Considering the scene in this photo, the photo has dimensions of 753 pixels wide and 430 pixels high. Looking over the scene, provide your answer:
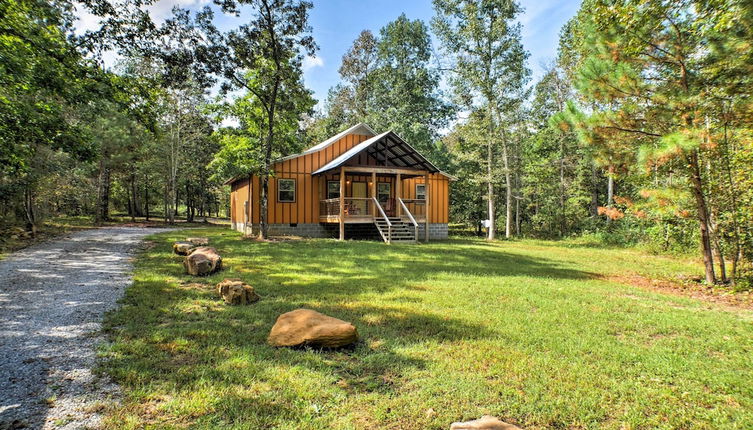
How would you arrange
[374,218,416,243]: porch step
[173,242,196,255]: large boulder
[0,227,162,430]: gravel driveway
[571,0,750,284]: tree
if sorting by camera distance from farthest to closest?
[374,218,416,243]: porch step < [173,242,196,255]: large boulder < [571,0,750,284]: tree < [0,227,162,430]: gravel driveway

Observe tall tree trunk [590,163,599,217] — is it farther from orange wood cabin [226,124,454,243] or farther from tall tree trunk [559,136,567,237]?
orange wood cabin [226,124,454,243]

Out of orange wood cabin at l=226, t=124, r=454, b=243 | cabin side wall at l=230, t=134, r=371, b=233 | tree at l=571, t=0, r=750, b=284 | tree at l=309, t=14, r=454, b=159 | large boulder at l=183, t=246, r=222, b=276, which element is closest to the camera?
tree at l=571, t=0, r=750, b=284

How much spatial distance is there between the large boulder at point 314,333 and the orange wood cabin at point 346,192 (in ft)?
35.5

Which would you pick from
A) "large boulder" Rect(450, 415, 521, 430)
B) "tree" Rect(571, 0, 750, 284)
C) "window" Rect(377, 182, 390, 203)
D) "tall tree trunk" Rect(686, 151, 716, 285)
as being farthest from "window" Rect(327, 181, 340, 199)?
"large boulder" Rect(450, 415, 521, 430)

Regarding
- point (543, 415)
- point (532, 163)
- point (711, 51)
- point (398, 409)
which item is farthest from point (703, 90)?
point (532, 163)

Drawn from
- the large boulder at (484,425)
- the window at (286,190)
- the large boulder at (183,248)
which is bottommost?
the large boulder at (484,425)

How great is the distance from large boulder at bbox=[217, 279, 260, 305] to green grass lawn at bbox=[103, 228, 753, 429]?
8.1 inches

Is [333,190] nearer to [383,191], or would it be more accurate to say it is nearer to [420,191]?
[383,191]

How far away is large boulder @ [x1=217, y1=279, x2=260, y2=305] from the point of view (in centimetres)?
539

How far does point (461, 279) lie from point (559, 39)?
2184 cm

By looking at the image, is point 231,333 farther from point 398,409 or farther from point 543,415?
point 543,415

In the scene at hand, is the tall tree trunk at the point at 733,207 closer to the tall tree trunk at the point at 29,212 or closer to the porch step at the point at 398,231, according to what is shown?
the porch step at the point at 398,231

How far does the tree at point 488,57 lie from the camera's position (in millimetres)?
19344

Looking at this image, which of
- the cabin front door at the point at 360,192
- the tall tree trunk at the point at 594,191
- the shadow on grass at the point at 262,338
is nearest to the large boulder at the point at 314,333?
the shadow on grass at the point at 262,338
